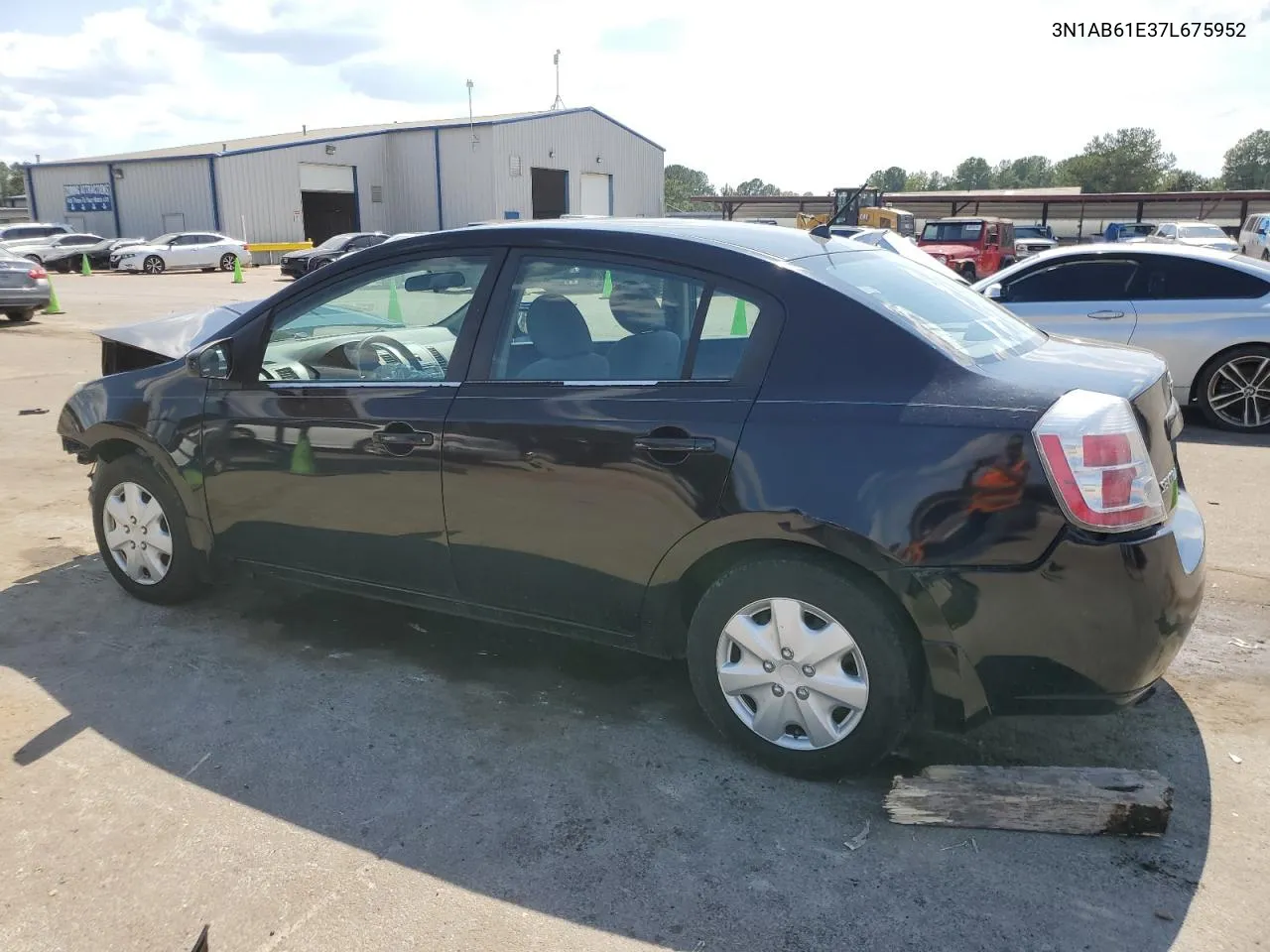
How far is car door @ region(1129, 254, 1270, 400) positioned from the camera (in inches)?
318

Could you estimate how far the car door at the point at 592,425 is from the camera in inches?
122

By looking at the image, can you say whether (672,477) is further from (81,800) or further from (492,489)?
(81,800)

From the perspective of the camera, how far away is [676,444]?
3.09 metres

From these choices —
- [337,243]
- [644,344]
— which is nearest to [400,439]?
[644,344]

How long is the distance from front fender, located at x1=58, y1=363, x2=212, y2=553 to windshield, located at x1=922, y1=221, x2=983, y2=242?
2370 centimetres

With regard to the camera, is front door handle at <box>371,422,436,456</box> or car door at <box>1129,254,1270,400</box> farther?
car door at <box>1129,254,1270,400</box>

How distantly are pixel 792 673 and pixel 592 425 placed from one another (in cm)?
100

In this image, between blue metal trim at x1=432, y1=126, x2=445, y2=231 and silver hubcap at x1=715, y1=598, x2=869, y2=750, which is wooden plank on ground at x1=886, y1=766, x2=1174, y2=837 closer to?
silver hubcap at x1=715, y1=598, x2=869, y2=750

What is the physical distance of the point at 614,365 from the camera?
3332mm

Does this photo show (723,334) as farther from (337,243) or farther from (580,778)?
(337,243)

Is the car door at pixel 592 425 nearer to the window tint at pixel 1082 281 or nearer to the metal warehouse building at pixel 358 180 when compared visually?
the window tint at pixel 1082 281

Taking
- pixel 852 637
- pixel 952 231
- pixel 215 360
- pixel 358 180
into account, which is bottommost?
pixel 852 637

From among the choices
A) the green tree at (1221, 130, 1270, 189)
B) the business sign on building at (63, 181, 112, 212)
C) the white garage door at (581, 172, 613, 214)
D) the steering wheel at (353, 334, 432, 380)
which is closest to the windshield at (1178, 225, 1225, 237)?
the white garage door at (581, 172, 613, 214)

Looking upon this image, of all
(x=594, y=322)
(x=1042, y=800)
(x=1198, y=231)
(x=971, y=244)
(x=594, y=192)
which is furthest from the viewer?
(x=594, y=192)
